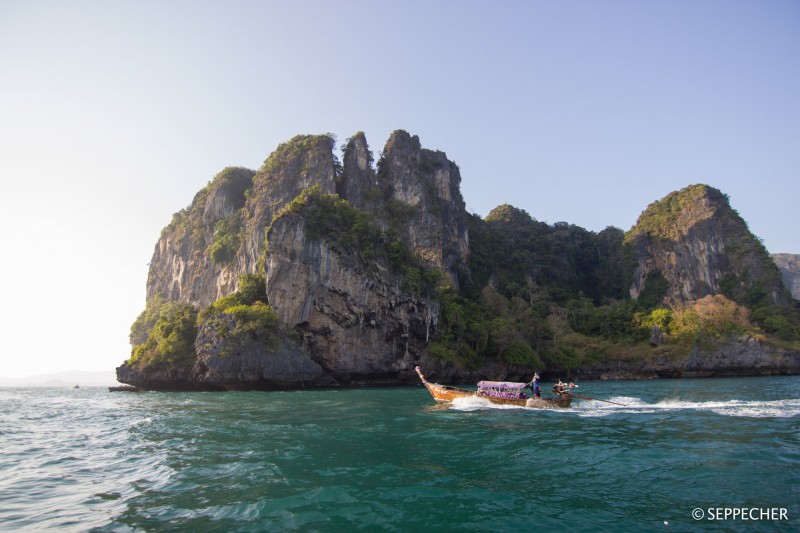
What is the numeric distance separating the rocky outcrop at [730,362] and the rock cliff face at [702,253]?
57.4 feet

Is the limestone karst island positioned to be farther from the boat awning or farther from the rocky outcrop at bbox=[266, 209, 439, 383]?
the boat awning

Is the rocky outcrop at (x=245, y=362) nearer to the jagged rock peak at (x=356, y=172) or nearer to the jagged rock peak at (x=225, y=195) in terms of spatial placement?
the jagged rock peak at (x=356, y=172)

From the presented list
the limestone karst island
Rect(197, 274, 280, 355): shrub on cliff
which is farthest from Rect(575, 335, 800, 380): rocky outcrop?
Rect(197, 274, 280, 355): shrub on cliff

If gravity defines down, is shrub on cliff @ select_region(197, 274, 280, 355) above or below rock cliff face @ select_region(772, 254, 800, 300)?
below

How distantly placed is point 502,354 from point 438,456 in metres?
36.7

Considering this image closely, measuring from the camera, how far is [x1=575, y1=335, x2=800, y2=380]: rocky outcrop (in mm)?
47594

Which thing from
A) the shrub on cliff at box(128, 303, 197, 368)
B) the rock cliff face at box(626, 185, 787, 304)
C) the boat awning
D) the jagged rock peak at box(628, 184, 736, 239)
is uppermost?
the jagged rock peak at box(628, 184, 736, 239)

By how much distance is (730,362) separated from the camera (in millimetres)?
48469

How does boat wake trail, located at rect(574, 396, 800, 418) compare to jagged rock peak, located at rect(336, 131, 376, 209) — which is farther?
jagged rock peak, located at rect(336, 131, 376, 209)

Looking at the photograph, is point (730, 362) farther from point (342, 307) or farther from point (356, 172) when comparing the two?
point (356, 172)

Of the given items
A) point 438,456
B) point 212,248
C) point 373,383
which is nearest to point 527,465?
point 438,456

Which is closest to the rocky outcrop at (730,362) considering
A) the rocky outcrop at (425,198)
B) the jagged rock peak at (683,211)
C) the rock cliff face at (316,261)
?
the rocky outcrop at (425,198)

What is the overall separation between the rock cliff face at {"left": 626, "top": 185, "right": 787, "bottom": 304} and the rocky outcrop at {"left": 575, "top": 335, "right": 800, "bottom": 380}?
688 inches

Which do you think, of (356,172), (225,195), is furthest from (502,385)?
(225,195)
